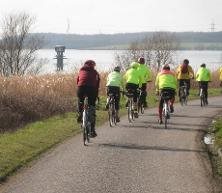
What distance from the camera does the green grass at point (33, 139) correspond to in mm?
10923

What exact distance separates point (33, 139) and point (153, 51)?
149 ft

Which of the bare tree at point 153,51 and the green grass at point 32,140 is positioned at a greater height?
the bare tree at point 153,51

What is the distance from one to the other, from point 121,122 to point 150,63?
37.4 metres

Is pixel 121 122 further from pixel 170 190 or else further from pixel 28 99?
pixel 170 190

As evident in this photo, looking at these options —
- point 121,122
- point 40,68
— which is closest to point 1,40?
point 40,68

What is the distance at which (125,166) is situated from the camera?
415 inches

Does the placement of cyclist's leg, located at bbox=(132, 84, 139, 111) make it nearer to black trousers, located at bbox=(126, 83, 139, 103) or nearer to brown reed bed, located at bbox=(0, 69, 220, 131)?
black trousers, located at bbox=(126, 83, 139, 103)

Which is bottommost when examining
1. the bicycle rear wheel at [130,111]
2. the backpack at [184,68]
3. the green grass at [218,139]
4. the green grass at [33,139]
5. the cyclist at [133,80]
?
the green grass at [33,139]

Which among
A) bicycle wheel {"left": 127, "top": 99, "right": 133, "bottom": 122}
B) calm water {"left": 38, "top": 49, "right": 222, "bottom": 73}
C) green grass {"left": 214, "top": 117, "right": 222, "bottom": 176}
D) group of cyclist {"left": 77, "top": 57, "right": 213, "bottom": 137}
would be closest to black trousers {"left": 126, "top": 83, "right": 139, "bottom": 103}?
group of cyclist {"left": 77, "top": 57, "right": 213, "bottom": 137}

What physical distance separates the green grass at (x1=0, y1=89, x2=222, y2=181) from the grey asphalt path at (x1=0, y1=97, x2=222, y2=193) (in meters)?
0.31

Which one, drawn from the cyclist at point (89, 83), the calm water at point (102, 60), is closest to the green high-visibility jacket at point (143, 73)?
the cyclist at point (89, 83)

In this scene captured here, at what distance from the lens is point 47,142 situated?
531 inches

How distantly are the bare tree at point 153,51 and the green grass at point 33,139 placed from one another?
3186 cm

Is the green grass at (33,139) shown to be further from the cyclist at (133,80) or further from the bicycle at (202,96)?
the bicycle at (202,96)
